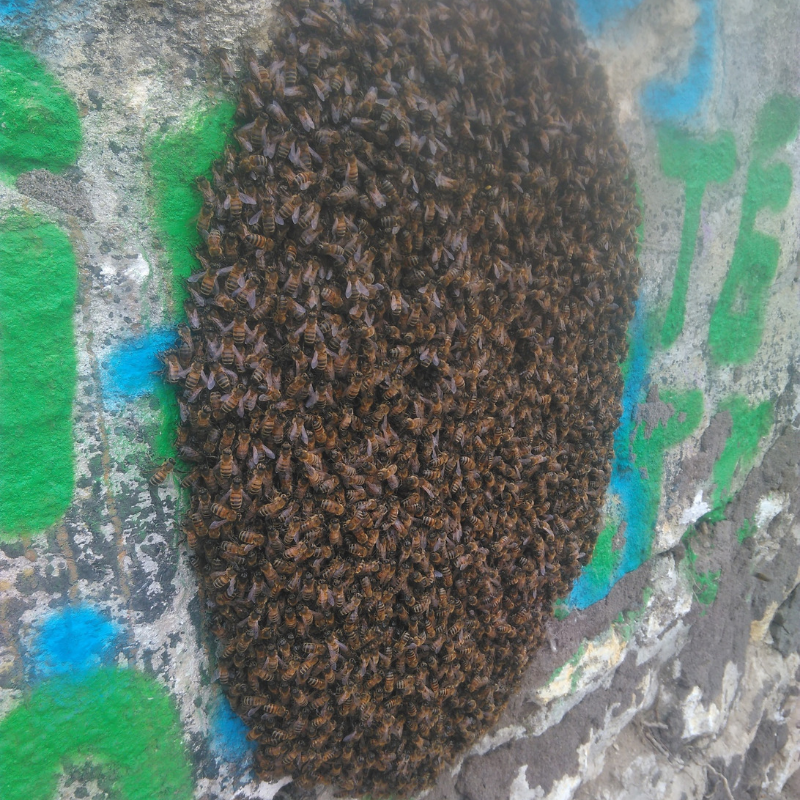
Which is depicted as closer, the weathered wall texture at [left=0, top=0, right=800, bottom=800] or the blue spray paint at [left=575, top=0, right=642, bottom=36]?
the weathered wall texture at [left=0, top=0, right=800, bottom=800]

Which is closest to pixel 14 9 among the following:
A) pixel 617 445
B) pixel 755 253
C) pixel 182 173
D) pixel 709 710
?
pixel 182 173

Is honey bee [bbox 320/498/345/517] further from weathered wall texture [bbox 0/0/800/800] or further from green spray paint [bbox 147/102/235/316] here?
green spray paint [bbox 147/102/235/316]

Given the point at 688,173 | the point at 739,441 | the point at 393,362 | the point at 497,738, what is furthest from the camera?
the point at 739,441

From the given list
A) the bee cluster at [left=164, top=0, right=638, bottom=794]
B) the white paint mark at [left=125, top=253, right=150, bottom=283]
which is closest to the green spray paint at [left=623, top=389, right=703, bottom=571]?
the bee cluster at [left=164, top=0, right=638, bottom=794]

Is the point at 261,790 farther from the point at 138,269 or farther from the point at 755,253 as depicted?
the point at 755,253

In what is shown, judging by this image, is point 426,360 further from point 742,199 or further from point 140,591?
point 742,199

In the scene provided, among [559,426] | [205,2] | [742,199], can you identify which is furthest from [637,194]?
[205,2]

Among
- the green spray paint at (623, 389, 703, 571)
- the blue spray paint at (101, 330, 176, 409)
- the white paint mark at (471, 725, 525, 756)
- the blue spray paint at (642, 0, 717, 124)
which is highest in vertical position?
the blue spray paint at (642, 0, 717, 124)

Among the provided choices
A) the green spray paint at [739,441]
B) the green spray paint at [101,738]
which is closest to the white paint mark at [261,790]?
the green spray paint at [101,738]
